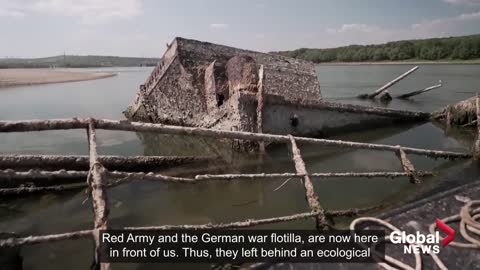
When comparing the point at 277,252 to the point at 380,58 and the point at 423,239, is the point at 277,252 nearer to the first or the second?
the point at 423,239

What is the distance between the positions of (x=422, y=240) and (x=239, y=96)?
4604 mm

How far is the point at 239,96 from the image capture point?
7.49m

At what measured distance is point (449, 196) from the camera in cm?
509

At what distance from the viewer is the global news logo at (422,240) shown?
369 cm

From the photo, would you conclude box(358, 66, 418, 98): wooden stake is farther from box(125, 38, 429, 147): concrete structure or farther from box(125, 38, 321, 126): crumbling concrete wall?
box(125, 38, 321, 126): crumbling concrete wall

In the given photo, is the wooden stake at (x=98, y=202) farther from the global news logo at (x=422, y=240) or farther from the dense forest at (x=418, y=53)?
the dense forest at (x=418, y=53)

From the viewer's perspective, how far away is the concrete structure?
796cm

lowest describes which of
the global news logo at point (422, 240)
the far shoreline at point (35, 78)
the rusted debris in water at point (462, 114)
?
the global news logo at point (422, 240)

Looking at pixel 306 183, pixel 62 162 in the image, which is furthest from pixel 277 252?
pixel 62 162

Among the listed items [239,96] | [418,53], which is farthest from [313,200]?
[418,53]

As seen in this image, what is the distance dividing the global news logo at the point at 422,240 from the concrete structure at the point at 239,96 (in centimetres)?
420

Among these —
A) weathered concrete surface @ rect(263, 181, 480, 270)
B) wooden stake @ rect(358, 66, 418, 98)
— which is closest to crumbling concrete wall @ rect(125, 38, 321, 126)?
weathered concrete surface @ rect(263, 181, 480, 270)

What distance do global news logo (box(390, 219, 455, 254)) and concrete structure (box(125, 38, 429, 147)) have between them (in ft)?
13.8

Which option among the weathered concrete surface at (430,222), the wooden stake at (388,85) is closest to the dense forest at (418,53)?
the wooden stake at (388,85)
